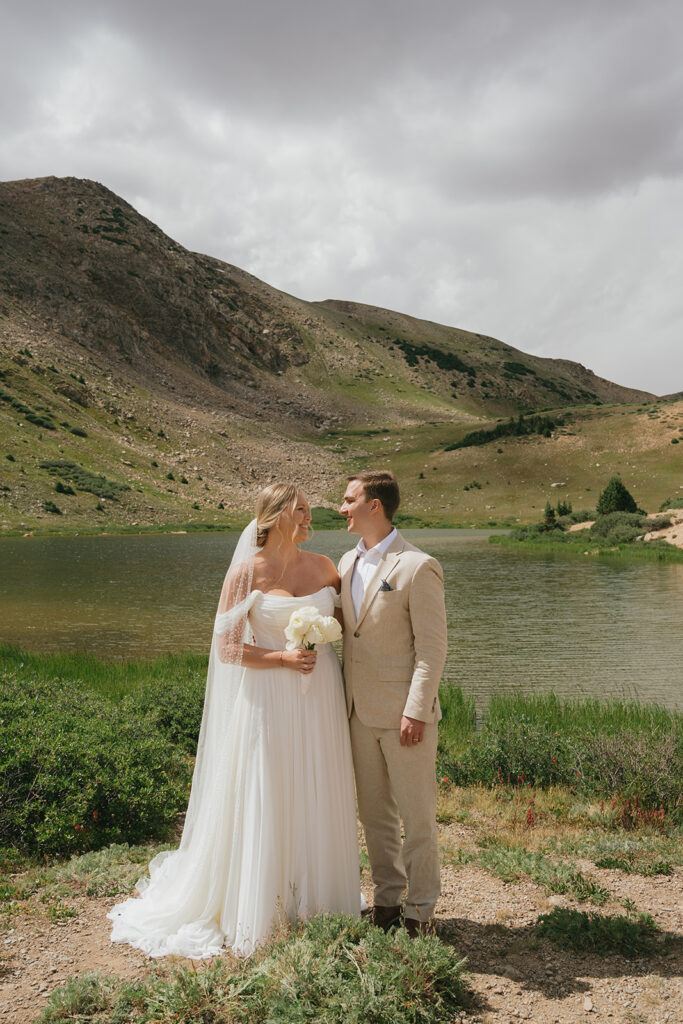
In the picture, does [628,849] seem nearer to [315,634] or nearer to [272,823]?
[272,823]

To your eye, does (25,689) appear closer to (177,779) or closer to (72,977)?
(177,779)

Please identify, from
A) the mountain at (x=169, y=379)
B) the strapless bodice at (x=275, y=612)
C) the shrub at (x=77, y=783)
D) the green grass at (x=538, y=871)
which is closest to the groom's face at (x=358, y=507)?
the strapless bodice at (x=275, y=612)

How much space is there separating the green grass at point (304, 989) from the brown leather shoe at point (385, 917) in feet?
2.43

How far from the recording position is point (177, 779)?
7344 mm

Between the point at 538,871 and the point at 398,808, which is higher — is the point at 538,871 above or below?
below

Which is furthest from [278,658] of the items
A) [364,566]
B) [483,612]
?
[483,612]

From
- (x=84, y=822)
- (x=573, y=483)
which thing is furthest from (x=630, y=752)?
(x=573, y=483)

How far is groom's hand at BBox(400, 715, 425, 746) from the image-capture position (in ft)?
14.2

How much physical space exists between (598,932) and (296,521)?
10.1 feet

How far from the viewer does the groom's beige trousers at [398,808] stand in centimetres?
443

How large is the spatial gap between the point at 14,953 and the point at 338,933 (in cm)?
193

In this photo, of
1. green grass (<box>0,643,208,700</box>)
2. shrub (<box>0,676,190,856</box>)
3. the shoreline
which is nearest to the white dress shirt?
shrub (<box>0,676,190,856</box>)

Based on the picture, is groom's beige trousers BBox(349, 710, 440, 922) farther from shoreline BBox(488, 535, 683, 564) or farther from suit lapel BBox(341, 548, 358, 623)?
shoreline BBox(488, 535, 683, 564)

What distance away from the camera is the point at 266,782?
4.36 m
